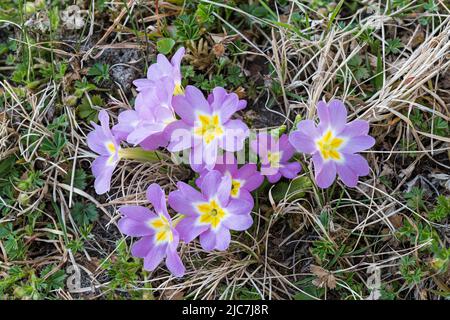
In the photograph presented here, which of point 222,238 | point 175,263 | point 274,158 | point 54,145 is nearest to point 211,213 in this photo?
point 222,238

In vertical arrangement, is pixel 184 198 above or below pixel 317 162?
below

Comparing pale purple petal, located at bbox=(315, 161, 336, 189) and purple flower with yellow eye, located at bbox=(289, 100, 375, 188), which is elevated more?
purple flower with yellow eye, located at bbox=(289, 100, 375, 188)

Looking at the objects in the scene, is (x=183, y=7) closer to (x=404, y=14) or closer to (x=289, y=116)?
(x=289, y=116)

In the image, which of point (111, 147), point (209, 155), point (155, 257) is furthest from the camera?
point (111, 147)

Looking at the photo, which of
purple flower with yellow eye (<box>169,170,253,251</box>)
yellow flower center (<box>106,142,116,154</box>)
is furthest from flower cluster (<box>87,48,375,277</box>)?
yellow flower center (<box>106,142,116,154</box>)

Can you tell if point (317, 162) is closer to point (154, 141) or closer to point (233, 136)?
point (233, 136)

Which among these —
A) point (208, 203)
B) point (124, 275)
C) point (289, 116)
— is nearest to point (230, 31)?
point (289, 116)

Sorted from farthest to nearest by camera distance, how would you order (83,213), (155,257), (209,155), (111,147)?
(83,213), (111,147), (155,257), (209,155)

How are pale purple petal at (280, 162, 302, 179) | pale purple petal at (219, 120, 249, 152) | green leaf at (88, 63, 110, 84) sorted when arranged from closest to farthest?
1. pale purple petal at (219, 120, 249, 152)
2. pale purple petal at (280, 162, 302, 179)
3. green leaf at (88, 63, 110, 84)

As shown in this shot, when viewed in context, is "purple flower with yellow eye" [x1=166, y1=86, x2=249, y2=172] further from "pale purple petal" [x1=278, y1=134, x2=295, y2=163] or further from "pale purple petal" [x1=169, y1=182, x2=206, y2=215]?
"pale purple petal" [x1=278, y1=134, x2=295, y2=163]
